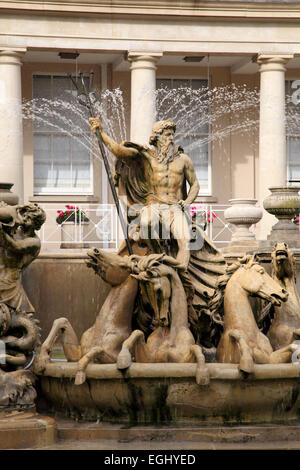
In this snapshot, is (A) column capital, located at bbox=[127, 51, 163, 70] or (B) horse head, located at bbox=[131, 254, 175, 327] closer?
(B) horse head, located at bbox=[131, 254, 175, 327]

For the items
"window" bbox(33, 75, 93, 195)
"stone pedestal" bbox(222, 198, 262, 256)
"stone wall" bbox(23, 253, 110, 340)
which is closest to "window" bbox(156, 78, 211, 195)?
"window" bbox(33, 75, 93, 195)

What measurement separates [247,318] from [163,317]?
0.74m

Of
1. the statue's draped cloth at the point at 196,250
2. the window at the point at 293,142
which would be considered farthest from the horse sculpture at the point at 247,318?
the window at the point at 293,142

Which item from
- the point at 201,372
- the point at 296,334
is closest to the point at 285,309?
the point at 296,334

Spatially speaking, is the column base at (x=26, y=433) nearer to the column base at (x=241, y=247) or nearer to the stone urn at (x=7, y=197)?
the stone urn at (x=7, y=197)

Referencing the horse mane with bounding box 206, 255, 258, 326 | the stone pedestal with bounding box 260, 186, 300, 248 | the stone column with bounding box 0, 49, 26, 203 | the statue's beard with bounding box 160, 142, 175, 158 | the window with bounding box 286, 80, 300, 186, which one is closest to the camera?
the horse mane with bounding box 206, 255, 258, 326

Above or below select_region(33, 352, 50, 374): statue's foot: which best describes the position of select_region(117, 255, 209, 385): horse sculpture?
above

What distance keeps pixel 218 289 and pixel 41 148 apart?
2162 centimetres

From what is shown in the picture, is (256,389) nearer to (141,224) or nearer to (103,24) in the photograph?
(141,224)

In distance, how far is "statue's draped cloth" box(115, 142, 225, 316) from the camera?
455 inches

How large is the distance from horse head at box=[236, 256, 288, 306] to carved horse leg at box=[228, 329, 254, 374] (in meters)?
0.40

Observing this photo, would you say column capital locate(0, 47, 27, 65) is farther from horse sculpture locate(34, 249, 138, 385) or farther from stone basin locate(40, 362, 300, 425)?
stone basin locate(40, 362, 300, 425)

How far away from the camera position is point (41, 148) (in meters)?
32.4

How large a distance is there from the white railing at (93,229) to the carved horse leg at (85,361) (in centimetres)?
1476
